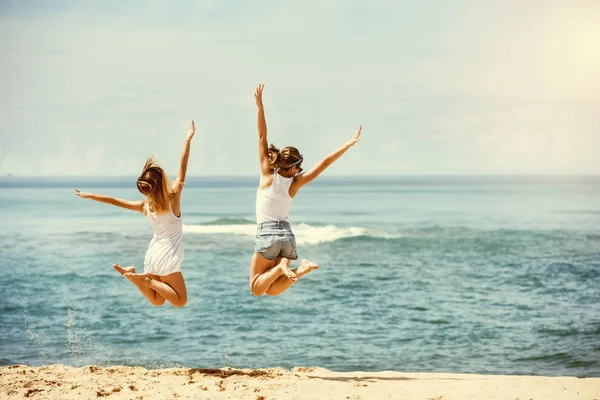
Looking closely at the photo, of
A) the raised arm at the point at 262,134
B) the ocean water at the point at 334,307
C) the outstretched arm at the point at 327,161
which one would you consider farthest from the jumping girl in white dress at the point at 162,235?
the ocean water at the point at 334,307

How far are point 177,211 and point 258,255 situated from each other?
87 centimetres

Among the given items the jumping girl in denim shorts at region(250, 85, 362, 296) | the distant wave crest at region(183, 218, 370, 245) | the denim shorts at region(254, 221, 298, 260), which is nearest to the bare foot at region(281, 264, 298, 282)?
the jumping girl in denim shorts at region(250, 85, 362, 296)

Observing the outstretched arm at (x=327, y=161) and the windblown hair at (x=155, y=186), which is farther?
the windblown hair at (x=155, y=186)

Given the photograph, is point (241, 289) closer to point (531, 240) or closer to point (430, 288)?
point (430, 288)

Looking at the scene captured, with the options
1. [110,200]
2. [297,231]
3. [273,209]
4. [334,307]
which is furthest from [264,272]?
[297,231]

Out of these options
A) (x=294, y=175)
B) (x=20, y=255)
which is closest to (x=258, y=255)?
(x=294, y=175)

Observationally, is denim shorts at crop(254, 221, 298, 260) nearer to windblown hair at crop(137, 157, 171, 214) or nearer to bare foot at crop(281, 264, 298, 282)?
bare foot at crop(281, 264, 298, 282)

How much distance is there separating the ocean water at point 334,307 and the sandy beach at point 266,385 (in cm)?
442

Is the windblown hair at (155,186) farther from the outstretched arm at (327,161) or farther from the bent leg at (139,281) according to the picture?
Answer: the outstretched arm at (327,161)

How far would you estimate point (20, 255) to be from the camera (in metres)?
26.3

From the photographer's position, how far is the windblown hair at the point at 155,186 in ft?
23.5

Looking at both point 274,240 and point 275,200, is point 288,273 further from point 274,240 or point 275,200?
point 275,200

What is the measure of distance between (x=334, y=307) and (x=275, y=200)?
1050 centimetres

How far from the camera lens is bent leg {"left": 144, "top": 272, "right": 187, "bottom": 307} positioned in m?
7.33
